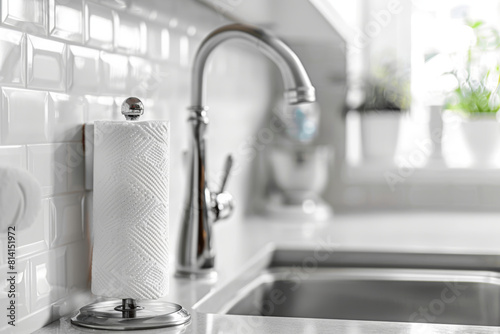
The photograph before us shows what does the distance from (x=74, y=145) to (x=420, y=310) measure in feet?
2.86

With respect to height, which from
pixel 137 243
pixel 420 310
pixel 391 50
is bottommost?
pixel 420 310

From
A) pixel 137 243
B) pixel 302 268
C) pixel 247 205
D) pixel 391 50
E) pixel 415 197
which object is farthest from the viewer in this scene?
pixel 391 50

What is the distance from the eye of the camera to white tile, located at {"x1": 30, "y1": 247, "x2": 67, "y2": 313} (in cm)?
85

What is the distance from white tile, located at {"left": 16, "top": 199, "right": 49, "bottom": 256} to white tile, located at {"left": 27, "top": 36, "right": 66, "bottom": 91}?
147mm

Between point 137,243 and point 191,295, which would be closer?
point 137,243

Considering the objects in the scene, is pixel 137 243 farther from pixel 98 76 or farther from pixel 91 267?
pixel 98 76

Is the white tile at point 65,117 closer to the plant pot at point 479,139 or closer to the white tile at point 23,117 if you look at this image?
the white tile at point 23,117

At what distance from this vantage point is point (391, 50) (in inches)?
98.3

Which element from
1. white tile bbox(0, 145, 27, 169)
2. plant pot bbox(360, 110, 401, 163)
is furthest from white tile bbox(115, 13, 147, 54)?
plant pot bbox(360, 110, 401, 163)

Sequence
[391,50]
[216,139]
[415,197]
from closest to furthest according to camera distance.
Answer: [216,139]
[415,197]
[391,50]

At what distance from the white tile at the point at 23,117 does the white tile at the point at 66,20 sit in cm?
9

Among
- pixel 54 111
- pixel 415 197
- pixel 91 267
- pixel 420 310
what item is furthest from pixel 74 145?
pixel 415 197

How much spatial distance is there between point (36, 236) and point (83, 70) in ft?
0.84

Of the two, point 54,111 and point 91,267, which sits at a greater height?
point 54,111
